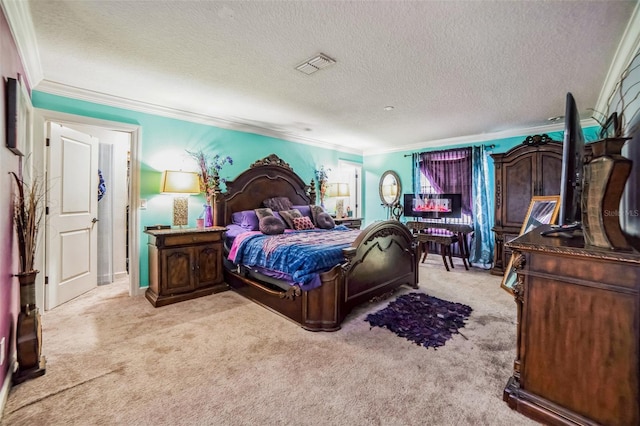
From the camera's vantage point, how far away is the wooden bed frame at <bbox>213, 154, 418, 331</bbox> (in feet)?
8.66

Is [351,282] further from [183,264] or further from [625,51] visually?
[625,51]

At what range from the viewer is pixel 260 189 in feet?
15.4

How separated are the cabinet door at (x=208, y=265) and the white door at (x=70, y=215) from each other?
4.88 feet

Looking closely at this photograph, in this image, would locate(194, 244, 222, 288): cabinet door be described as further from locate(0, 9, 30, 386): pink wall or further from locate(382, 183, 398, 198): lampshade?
locate(382, 183, 398, 198): lampshade

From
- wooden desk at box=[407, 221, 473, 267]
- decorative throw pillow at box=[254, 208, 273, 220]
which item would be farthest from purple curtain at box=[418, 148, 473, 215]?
decorative throw pillow at box=[254, 208, 273, 220]

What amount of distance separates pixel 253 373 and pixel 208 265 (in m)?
2.05

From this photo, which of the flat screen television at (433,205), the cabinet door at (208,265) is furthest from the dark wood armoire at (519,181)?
the cabinet door at (208,265)

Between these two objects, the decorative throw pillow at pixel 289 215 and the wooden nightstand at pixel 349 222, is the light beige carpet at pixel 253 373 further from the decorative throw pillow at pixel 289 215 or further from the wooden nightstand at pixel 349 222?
the wooden nightstand at pixel 349 222

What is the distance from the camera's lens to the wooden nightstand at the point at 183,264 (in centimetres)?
330

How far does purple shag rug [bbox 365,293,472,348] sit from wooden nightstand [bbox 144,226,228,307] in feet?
6.98

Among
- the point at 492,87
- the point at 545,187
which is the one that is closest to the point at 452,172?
the point at 545,187

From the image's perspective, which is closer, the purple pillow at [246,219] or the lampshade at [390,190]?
the purple pillow at [246,219]

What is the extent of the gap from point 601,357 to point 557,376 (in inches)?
9.4

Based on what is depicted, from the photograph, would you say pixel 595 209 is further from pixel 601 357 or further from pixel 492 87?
pixel 492 87
